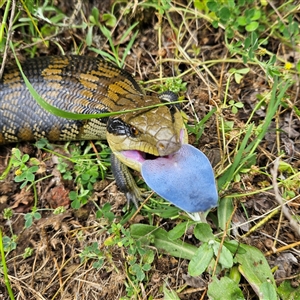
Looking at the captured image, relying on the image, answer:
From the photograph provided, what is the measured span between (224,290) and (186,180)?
2.53ft

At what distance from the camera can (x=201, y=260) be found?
2447mm

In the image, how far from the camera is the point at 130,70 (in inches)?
146

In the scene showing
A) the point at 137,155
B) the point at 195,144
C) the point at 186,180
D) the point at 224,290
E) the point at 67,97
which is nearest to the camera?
the point at 186,180

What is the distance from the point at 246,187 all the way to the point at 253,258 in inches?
21.6

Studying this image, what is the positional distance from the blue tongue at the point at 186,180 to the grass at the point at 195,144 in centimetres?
36

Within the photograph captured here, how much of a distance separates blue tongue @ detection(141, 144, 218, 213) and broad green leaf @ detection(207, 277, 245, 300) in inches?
21.4

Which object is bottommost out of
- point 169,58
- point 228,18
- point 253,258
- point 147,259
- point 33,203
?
point 33,203

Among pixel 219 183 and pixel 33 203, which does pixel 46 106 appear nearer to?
pixel 33 203

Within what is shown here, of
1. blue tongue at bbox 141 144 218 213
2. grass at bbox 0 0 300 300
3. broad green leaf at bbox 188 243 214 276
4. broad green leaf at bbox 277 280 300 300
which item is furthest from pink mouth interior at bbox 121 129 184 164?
broad green leaf at bbox 277 280 300 300

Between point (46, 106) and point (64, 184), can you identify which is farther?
point (64, 184)


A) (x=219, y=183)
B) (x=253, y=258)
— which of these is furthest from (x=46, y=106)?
(x=253, y=258)

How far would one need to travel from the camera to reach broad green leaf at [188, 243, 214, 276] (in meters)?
2.41

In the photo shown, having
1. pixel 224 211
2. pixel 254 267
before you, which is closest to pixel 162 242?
pixel 224 211

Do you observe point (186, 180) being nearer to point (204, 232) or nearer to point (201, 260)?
point (204, 232)
